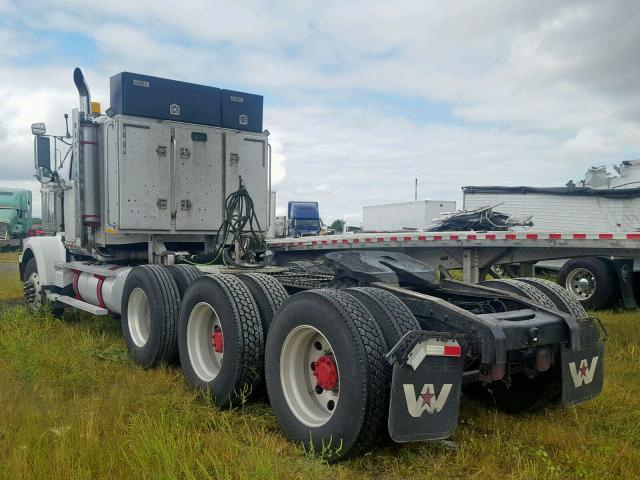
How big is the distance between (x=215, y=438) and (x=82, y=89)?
215 inches

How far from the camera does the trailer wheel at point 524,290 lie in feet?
14.5

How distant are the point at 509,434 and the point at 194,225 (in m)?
4.63

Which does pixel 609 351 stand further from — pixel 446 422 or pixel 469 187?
pixel 469 187

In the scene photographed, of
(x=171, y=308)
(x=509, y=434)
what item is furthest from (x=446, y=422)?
(x=171, y=308)

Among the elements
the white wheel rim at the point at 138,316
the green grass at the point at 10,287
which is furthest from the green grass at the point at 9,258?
the white wheel rim at the point at 138,316

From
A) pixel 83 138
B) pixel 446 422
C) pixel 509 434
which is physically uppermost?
pixel 83 138

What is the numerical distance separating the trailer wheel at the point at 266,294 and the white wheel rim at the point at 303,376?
578 millimetres

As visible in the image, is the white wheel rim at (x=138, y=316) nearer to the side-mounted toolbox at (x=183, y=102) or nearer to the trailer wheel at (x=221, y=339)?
the trailer wheel at (x=221, y=339)

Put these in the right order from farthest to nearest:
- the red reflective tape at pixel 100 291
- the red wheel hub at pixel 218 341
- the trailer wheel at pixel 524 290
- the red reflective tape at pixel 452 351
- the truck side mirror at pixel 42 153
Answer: the truck side mirror at pixel 42 153
the red reflective tape at pixel 100 291
the red wheel hub at pixel 218 341
the trailer wheel at pixel 524 290
the red reflective tape at pixel 452 351

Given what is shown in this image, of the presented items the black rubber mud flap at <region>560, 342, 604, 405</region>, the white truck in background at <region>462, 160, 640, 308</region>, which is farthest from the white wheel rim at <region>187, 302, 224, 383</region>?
the white truck in background at <region>462, 160, 640, 308</region>

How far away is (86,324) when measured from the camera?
7.76 m

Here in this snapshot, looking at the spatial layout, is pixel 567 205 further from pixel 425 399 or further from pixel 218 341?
pixel 425 399

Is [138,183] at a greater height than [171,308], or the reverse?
[138,183]

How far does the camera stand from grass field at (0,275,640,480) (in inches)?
124
